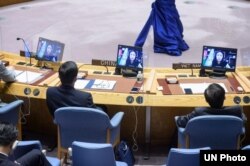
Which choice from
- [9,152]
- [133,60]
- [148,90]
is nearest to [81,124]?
[148,90]

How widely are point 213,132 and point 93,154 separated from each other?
3.52 feet

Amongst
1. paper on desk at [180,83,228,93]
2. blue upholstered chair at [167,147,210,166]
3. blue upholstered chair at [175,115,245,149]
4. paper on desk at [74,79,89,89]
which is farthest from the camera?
paper on desk at [74,79,89,89]

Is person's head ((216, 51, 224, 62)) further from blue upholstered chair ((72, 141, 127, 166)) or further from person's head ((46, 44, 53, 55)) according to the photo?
blue upholstered chair ((72, 141, 127, 166))

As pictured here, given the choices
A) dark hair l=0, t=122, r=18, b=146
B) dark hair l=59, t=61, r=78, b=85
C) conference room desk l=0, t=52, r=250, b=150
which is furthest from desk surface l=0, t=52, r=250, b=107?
dark hair l=0, t=122, r=18, b=146

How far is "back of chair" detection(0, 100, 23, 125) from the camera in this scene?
390cm

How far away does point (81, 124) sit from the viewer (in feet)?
12.0

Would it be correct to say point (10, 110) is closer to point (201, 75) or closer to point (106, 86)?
point (106, 86)

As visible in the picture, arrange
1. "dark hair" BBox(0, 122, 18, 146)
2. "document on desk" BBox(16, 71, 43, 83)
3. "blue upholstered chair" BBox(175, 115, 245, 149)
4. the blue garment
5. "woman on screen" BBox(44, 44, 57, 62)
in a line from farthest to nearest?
the blue garment, "woman on screen" BBox(44, 44, 57, 62), "document on desk" BBox(16, 71, 43, 83), "blue upholstered chair" BBox(175, 115, 245, 149), "dark hair" BBox(0, 122, 18, 146)

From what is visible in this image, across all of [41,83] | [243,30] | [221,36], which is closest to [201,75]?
[41,83]

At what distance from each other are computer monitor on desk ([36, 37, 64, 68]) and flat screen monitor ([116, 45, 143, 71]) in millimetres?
657

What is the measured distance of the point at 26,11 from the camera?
34.9 feet

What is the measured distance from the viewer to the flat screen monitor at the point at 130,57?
187 inches

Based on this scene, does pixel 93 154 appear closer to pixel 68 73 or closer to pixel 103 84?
pixel 68 73

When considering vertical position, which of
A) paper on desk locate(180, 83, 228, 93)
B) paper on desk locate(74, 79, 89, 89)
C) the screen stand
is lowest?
paper on desk locate(180, 83, 228, 93)
